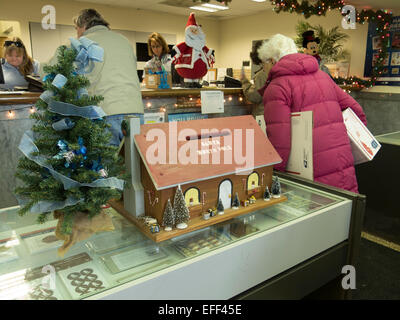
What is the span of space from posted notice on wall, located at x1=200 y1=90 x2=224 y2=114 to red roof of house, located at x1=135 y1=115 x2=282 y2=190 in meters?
1.23

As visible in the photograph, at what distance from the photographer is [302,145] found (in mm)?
1607

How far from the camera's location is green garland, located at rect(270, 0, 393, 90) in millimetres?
4938

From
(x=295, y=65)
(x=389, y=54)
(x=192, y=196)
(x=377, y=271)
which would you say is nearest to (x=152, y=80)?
(x=295, y=65)

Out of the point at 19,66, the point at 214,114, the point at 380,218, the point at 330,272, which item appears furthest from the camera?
the point at 19,66

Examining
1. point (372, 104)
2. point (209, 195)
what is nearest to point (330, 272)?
point (209, 195)

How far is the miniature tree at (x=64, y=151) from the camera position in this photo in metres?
0.89

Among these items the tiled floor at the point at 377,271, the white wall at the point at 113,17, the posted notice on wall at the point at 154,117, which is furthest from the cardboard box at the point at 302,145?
the white wall at the point at 113,17

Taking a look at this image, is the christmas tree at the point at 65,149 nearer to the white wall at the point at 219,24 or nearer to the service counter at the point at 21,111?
the service counter at the point at 21,111

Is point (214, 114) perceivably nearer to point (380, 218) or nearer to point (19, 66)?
point (380, 218)

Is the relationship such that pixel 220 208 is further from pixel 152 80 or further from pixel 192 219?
pixel 152 80

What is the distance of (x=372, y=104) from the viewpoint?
18.6 feet

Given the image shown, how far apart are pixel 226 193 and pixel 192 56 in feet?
6.25

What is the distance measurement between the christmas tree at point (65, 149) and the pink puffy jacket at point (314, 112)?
1.01 metres
